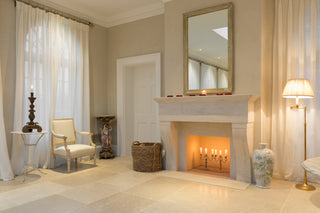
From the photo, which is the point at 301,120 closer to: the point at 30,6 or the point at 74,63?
the point at 74,63

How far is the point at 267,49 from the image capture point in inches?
142

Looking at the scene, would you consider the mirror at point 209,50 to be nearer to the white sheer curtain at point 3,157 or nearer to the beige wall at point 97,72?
the beige wall at point 97,72

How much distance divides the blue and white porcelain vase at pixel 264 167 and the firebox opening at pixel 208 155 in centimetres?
74

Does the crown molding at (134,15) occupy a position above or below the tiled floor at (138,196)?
above

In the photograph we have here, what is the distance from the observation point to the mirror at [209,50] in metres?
3.62

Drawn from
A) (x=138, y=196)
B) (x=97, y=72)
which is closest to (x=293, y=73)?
(x=138, y=196)

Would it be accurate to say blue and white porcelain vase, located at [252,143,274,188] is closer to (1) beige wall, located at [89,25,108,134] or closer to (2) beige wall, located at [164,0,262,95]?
(2) beige wall, located at [164,0,262,95]

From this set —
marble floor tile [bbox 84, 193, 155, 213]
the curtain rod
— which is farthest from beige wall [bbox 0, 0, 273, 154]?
marble floor tile [bbox 84, 193, 155, 213]

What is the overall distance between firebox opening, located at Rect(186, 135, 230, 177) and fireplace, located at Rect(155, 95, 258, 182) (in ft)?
0.55

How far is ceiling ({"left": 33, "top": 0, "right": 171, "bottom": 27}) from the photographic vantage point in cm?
460

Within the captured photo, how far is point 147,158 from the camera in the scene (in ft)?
13.0

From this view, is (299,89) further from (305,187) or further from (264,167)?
(305,187)

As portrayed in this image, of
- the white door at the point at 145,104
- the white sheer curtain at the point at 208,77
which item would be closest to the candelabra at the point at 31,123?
the white door at the point at 145,104

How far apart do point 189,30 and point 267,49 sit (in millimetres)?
1219
